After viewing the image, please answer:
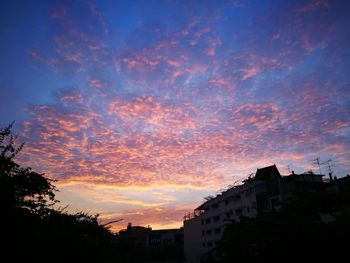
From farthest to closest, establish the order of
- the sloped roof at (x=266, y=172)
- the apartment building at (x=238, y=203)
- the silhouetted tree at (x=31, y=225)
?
the sloped roof at (x=266, y=172) < the apartment building at (x=238, y=203) < the silhouetted tree at (x=31, y=225)

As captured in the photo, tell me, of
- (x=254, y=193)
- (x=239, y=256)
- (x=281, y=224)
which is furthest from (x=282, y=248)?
(x=254, y=193)

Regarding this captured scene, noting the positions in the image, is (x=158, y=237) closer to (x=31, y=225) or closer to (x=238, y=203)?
(x=238, y=203)

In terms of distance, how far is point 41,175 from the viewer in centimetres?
1102

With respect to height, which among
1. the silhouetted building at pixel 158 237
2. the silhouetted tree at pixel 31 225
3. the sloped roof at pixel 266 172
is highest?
the sloped roof at pixel 266 172

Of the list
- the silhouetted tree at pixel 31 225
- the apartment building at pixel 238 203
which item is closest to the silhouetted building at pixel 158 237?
the apartment building at pixel 238 203

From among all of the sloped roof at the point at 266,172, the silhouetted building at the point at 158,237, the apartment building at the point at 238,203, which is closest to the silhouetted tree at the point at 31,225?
the apartment building at the point at 238,203

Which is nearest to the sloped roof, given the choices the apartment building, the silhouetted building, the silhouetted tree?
the apartment building

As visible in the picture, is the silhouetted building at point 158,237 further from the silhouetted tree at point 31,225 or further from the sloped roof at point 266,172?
the silhouetted tree at point 31,225

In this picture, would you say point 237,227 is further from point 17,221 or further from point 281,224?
point 17,221

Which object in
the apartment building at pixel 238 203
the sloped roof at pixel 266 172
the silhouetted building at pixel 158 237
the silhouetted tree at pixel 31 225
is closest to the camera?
the silhouetted tree at pixel 31 225

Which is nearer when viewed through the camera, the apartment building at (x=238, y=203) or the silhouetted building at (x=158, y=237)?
the apartment building at (x=238, y=203)

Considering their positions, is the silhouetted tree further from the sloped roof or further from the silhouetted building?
the silhouetted building

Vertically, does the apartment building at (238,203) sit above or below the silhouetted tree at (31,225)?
above

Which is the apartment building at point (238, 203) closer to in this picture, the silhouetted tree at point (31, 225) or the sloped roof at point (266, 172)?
the sloped roof at point (266, 172)
